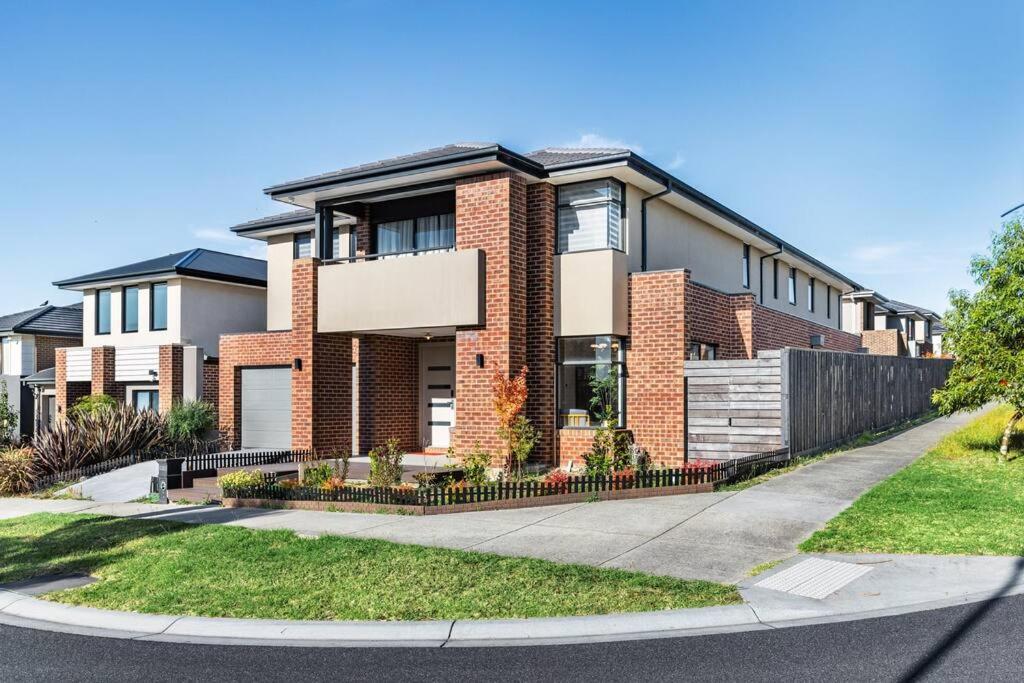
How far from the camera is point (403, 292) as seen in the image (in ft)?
56.0

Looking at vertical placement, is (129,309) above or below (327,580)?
above

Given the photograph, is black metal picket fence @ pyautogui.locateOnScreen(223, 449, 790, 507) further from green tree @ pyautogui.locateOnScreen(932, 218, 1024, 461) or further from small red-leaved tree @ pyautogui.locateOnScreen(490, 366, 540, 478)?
green tree @ pyautogui.locateOnScreen(932, 218, 1024, 461)

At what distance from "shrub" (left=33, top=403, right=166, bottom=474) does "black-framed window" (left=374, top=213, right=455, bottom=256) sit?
7897 millimetres

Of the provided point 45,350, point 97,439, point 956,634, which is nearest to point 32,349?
point 45,350

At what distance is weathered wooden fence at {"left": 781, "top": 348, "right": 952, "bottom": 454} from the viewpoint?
15125mm

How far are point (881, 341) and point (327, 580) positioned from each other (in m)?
35.0

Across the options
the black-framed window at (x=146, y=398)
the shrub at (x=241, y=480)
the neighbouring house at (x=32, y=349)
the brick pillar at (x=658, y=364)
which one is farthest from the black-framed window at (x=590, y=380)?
the neighbouring house at (x=32, y=349)

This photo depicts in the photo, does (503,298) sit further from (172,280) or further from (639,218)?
(172,280)

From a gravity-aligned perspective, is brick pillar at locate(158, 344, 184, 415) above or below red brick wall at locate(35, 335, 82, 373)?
below

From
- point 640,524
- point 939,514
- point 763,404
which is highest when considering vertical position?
point 763,404

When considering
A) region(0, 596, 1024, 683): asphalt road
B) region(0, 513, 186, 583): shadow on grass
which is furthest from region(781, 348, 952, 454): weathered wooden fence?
region(0, 513, 186, 583): shadow on grass

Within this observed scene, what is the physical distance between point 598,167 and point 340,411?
8.49 m

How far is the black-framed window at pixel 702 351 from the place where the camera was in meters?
17.4

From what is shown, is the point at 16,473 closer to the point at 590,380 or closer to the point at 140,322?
the point at 140,322
